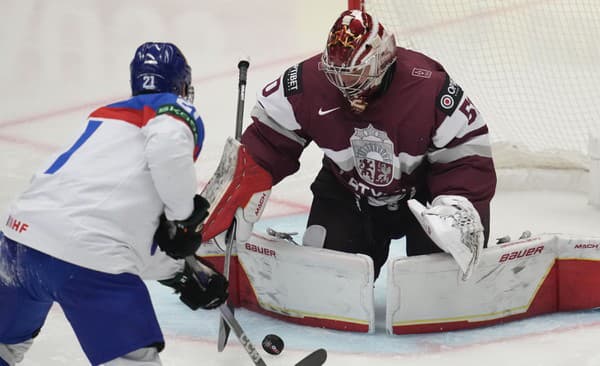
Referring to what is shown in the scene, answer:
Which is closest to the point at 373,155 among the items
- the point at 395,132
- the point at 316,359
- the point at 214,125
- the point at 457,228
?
the point at 395,132

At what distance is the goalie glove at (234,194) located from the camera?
3.15m

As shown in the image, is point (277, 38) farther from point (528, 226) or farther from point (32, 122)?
point (528, 226)

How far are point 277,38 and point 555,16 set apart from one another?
5.33 feet

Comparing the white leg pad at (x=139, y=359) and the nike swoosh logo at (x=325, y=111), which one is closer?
the white leg pad at (x=139, y=359)

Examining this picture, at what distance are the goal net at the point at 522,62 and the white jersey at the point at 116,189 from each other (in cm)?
196

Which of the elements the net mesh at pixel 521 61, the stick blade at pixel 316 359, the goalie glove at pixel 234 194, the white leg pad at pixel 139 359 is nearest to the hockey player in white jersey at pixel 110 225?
the white leg pad at pixel 139 359

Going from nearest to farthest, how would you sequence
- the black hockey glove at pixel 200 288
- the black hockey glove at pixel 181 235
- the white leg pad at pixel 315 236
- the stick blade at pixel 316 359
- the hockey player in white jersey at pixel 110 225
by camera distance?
the hockey player in white jersey at pixel 110 225, the black hockey glove at pixel 181 235, the black hockey glove at pixel 200 288, the stick blade at pixel 316 359, the white leg pad at pixel 315 236

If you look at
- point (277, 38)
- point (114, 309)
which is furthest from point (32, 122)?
point (114, 309)

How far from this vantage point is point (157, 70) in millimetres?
2541

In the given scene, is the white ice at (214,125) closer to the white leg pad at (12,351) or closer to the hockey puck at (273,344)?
the hockey puck at (273,344)

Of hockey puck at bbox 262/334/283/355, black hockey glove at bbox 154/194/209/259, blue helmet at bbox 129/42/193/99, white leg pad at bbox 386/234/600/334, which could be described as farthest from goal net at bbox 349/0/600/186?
black hockey glove at bbox 154/194/209/259

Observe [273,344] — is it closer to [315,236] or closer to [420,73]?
[315,236]

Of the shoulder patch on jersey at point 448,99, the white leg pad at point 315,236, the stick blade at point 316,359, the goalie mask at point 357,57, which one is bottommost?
the stick blade at point 316,359

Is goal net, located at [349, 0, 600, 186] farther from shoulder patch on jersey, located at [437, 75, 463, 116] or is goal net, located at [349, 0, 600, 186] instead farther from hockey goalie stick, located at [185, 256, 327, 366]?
hockey goalie stick, located at [185, 256, 327, 366]
